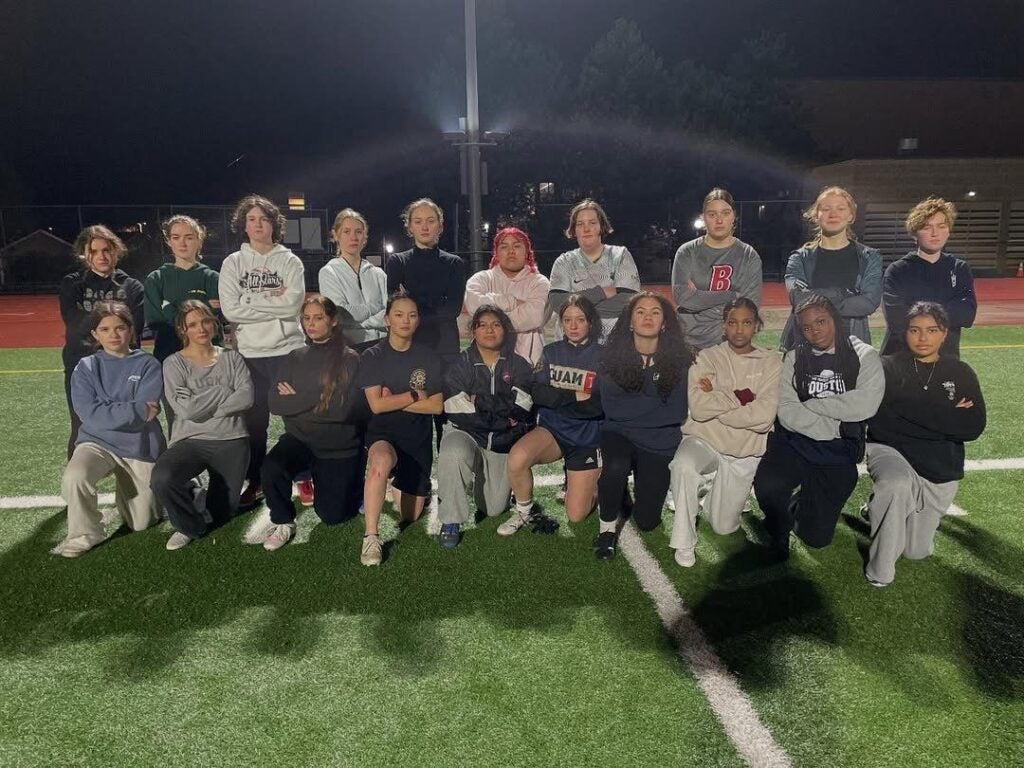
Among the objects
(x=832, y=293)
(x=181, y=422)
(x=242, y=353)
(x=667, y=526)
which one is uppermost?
(x=832, y=293)

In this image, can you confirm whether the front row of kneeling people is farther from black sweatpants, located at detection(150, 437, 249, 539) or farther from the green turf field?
the green turf field

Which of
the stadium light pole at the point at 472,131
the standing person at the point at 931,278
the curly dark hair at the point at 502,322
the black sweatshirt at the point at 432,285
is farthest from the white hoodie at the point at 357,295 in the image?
the stadium light pole at the point at 472,131

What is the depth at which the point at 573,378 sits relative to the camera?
4016 mm

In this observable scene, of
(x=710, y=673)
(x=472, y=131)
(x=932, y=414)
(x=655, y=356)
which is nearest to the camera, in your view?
(x=710, y=673)

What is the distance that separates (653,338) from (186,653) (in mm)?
2743

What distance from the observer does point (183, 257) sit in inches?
178

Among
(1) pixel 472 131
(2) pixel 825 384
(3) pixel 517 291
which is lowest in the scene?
(2) pixel 825 384

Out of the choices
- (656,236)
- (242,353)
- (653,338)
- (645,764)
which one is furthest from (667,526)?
(656,236)

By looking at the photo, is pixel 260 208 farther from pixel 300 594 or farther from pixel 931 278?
pixel 931 278

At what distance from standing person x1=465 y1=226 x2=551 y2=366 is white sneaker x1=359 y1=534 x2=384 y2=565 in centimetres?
150

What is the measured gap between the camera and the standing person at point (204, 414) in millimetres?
3980

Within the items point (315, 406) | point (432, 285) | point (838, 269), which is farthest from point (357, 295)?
point (838, 269)

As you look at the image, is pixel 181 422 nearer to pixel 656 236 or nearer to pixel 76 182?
pixel 656 236

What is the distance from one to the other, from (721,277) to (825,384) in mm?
1004
